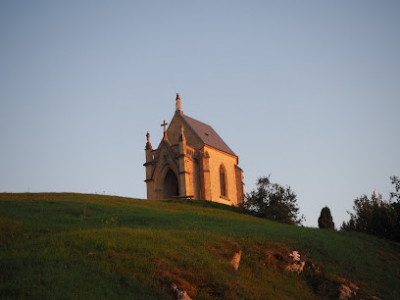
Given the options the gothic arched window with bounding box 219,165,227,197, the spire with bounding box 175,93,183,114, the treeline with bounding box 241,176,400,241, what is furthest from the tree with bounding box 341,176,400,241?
the spire with bounding box 175,93,183,114

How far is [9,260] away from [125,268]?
296 cm

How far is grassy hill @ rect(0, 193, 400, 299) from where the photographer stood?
10898 millimetres

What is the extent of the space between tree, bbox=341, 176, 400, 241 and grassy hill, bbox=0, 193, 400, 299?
10.6 meters

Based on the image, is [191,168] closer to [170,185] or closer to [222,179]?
[170,185]

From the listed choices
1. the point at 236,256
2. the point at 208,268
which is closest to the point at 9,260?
the point at 208,268

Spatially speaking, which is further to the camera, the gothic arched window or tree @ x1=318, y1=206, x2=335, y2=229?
the gothic arched window

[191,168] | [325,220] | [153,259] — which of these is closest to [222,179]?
[191,168]

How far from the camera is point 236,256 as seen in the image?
15.5 metres

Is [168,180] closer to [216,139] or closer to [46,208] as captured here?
[216,139]

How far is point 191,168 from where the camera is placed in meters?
45.3

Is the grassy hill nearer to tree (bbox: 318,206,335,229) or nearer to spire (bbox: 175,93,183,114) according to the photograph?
tree (bbox: 318,206,335,229)

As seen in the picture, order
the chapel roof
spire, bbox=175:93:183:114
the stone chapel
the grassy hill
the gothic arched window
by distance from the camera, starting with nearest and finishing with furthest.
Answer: the grassy hill < the stone chapel < the gothic arched window < the chapel roof < spire, bbox=175:93:183:114

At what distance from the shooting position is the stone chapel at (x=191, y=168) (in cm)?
4475

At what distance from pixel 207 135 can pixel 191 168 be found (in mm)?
8207
